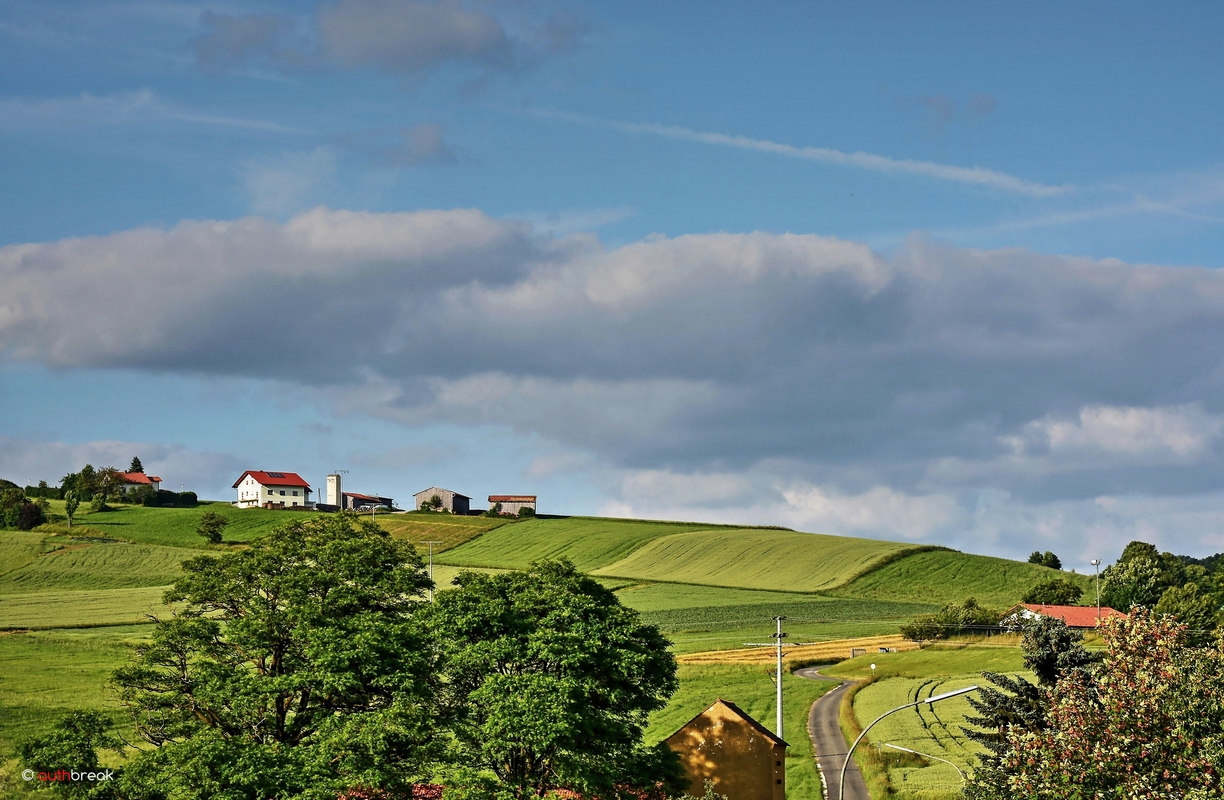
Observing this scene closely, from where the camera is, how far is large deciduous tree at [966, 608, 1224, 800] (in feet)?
121

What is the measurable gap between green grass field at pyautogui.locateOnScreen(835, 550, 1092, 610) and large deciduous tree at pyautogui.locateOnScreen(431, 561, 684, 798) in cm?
10359

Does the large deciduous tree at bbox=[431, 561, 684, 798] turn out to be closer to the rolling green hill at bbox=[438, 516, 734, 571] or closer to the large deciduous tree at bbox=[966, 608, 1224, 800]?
the large deciduous tree at bbox=[966, 608, 1224, 800]

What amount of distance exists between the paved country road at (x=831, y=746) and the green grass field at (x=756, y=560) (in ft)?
217

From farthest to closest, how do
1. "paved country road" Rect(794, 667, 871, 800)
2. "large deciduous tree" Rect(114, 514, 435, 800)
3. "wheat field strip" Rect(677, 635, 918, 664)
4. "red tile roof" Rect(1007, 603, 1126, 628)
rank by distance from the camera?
"red tile roof" Rect(1007, 603, 1126, 628)
"wheat field strip" Rect(677, 635, 918, 664)
"paved country road" Rect(794, 667, 871, 800)
"large deciduous tree" Rect(114, 514, 435, 800)

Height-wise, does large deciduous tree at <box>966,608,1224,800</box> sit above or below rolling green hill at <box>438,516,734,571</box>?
below

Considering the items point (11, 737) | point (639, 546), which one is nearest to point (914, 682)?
point (11, 737)

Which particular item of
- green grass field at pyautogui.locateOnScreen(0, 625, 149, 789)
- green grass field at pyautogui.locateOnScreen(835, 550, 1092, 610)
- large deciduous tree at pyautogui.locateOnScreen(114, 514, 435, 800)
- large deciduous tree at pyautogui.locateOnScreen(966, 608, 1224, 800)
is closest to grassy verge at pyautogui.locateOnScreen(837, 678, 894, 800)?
large deciduous tree at pyautogui.locateOnScreen(966, 608, 1224, 800)

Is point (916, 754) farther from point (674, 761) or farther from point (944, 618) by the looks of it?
point (944, 618)

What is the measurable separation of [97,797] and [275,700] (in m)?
8.19

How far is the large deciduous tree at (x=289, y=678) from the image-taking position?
45.6 meters

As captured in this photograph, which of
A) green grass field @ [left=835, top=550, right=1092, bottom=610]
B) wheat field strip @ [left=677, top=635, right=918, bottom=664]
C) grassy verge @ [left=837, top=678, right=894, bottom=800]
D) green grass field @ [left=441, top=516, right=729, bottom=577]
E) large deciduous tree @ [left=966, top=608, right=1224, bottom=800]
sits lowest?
grassy verge @ [left=837, top=678, right=894, bottom=800]

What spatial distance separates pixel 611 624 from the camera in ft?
183

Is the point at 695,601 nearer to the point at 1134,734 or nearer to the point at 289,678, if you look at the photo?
the point at 289,678

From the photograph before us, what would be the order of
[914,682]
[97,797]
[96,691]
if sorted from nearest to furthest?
1. [97,797]
2. [96,691]
3. [914,682]
